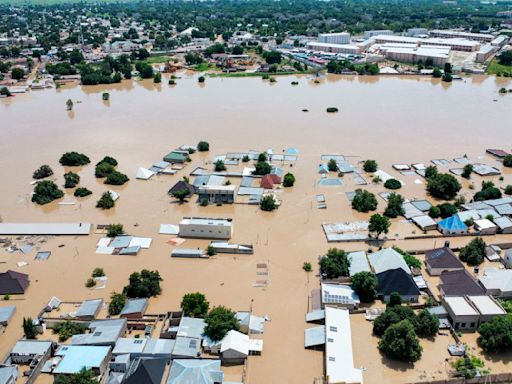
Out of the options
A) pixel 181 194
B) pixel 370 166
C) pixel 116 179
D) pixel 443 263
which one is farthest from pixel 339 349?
pixel 116 179

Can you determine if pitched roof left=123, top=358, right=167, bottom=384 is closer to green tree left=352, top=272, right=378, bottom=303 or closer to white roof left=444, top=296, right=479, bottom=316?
green tree left=352, top=272, right=378, bottom=303

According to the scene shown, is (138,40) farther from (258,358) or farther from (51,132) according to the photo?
(258,358)

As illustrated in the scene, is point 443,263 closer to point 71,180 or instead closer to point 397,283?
point 397,283

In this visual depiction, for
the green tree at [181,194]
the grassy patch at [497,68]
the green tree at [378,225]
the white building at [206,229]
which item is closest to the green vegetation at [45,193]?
the green tree at [181,194]

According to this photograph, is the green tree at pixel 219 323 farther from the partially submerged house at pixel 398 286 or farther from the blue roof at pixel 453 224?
the blue roof at pixel 453 224

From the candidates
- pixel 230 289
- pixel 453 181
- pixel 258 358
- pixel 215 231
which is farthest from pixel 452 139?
pixel 258 358

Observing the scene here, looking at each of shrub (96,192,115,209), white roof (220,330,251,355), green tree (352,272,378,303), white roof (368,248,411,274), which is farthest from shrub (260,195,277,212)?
white roof (220,330,251,355)
